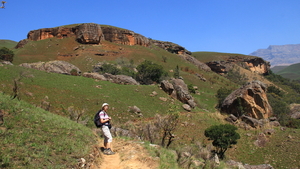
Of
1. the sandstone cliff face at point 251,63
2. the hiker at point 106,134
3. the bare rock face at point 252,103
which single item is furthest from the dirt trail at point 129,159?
the sandstone cliff face at point 251,63

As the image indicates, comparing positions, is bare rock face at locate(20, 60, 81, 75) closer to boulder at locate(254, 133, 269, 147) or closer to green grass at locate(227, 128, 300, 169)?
green grass at locate(227, 128, 300, 169)

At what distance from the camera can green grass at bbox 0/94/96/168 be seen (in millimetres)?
5757

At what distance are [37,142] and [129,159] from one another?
296 centimetres

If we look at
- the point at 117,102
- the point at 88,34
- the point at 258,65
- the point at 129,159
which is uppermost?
the point at 88,34

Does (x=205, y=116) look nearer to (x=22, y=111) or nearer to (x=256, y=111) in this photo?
(x=256, y=111)

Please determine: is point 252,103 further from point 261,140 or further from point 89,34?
point 89,34

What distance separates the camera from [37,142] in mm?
6840

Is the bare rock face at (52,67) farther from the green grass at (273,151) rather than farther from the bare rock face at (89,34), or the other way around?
the bare rock face at (89,34)

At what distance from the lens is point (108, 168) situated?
7.13 meters

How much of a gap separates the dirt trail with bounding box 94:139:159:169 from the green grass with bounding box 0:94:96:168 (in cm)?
73

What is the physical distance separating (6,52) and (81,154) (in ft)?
185

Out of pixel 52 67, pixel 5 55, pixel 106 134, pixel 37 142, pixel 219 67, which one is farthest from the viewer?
pixel 219 67

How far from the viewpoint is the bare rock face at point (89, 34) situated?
70750 millimetres

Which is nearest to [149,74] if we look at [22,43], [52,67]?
[52,67]
